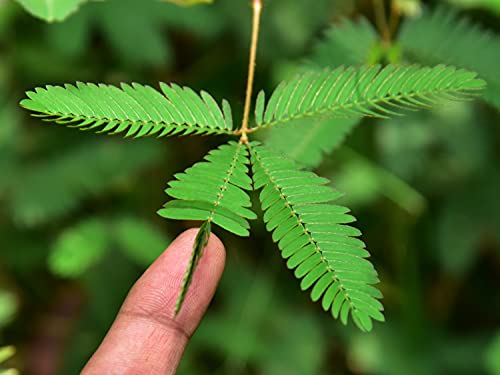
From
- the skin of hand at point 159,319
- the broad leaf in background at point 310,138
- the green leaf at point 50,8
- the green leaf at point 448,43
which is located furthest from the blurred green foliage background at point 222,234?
the skin of hand at point 159,319

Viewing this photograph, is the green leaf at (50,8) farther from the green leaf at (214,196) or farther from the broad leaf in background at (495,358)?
the broad leaf in background at (495,358)

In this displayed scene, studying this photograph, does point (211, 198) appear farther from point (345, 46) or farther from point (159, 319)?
point (345, 46)

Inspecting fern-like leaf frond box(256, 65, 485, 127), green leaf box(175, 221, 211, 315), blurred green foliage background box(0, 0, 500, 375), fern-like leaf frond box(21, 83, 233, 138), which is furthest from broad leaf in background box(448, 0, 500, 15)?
green leaf box(175, 221, 211, 315)

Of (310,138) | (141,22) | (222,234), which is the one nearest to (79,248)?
(222,234)

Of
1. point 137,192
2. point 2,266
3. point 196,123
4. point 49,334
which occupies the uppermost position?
point 196,123

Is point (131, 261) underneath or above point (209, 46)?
underneath

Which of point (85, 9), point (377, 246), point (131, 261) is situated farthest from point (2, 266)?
point (377, 246)

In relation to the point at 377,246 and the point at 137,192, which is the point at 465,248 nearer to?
the point at 377,246

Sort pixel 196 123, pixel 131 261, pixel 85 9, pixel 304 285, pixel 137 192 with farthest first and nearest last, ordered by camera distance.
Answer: pixel 137 192, pixel 131 261, pixel 85 9, pixel 196 123, pixel 304 285
